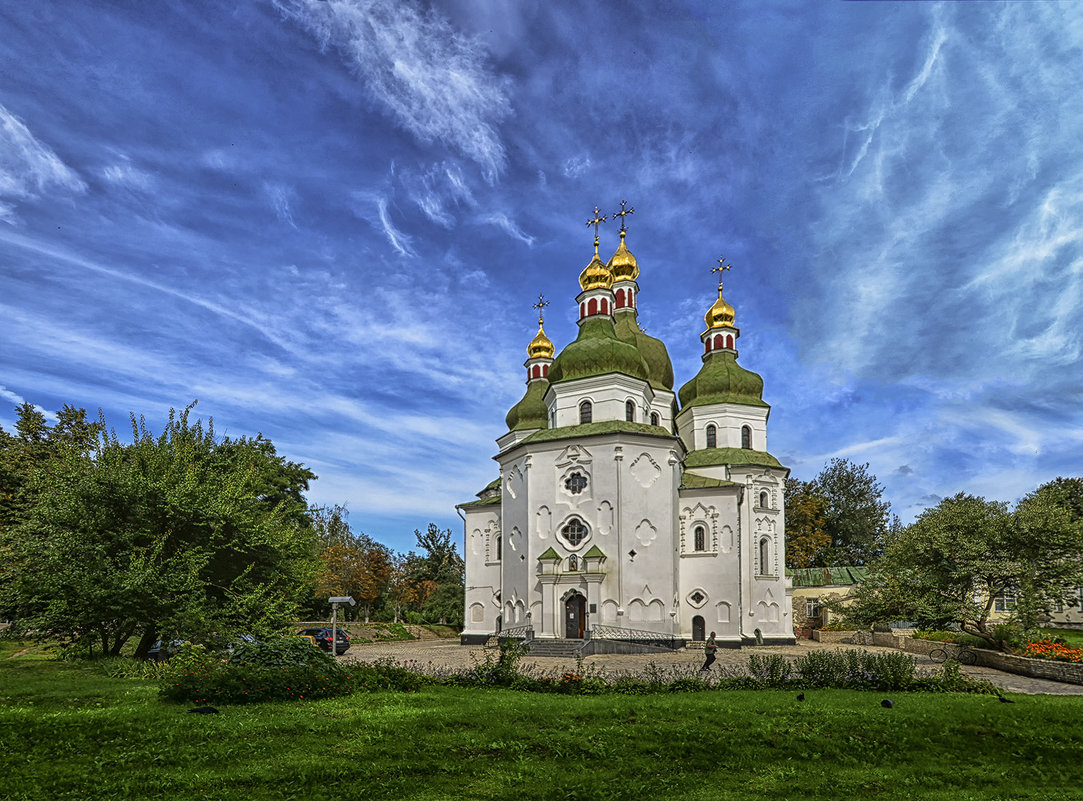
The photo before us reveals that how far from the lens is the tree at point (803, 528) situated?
58.5m

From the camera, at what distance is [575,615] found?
3050cm

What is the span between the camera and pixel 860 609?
27.8 metres

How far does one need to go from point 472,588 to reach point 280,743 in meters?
30.7

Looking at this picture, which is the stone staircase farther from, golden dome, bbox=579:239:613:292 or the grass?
golden dome, bbox=579:239:613:292

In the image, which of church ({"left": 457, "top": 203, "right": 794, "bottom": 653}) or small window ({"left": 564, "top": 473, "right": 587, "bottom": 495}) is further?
small window ({"left": 564, "top": 473, "right": 587, "bottom": 495})

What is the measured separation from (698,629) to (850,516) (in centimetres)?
3444

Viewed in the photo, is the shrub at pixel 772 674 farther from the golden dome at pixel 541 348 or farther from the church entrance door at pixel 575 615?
the golden dome at pixel 541 348

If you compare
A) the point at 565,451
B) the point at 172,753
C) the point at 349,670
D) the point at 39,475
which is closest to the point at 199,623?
the point at 349,670

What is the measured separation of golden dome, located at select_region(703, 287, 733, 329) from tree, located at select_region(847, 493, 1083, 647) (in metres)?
20.9

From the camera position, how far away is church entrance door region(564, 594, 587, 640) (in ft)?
99.4

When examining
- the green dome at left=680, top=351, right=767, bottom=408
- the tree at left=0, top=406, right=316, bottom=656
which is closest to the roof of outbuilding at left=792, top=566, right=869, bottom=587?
the green dome at left=680, top=351, right=767, bottom=408

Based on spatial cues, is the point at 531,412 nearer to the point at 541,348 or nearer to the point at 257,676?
the point at 541,348

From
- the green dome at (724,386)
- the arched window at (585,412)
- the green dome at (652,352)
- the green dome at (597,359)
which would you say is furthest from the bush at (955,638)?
the green dome at (652,352)

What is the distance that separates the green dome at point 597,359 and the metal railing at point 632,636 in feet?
37.3
